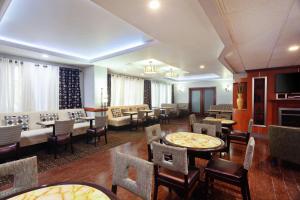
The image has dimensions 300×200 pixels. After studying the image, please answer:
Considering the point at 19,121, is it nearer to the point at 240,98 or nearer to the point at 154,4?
the point at 154,4

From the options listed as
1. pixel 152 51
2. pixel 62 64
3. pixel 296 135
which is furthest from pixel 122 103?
pixel 296 135

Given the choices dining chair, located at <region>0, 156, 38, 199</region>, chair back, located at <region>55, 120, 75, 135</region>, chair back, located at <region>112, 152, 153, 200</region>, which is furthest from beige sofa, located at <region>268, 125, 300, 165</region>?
chair back, located at <region>55, 120, 75, 135</region>

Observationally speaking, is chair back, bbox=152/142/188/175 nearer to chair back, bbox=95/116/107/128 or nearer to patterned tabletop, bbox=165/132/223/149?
patterned tabletop, bbox=165/132/223/149

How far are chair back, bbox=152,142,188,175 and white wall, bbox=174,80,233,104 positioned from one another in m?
9.55

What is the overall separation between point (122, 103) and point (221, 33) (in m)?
5.75

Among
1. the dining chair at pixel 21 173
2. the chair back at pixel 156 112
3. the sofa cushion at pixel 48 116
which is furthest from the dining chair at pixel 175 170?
the chair back at pixel 156 112

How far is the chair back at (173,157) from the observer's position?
1526 mm

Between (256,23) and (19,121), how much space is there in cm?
549

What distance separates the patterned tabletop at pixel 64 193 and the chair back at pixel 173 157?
761mm

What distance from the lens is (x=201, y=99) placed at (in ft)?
35.8

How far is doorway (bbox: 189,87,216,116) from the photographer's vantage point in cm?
1052

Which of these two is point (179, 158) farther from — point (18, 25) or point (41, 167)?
point (18, 25)

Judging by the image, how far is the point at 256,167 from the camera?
2926 mm

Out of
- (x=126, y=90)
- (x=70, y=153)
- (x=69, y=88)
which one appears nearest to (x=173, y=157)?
(x=70, y=153)
